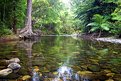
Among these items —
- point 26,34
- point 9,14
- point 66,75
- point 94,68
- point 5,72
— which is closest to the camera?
point 5,72

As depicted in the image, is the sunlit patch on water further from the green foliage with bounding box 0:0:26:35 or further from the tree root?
the tree root

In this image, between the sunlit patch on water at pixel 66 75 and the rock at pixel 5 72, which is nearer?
the sunlit patch on water at pixel 66 75

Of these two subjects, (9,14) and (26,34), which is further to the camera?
(26,34)

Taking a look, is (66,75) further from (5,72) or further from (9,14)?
(9,14)

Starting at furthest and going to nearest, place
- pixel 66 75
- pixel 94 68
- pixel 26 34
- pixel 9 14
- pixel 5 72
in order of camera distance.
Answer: pixel 26 34 → pixel 9 14 → pixel 94 68 → pixel 66 75 → pixel 5 72

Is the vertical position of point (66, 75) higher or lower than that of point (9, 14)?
lower

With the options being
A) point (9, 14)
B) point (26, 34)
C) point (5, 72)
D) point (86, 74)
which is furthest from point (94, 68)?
point (26, 34)

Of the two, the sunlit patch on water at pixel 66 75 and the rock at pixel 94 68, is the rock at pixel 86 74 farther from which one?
the rock at pixel 94 68

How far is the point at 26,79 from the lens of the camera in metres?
5.12

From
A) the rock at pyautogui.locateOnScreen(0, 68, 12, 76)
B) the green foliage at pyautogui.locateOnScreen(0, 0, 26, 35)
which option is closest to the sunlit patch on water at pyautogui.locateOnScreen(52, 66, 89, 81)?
the rock at pyautogui.locateOnScreen(0, 68, 12, 76)

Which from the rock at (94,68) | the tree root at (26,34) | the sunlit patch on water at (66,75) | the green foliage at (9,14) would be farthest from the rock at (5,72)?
the tree root at (26,34)

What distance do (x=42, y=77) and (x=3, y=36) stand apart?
1120cm

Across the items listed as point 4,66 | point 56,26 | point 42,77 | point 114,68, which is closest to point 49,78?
point 42,77

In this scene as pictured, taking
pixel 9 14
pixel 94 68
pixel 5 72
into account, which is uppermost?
pixel 9 14
